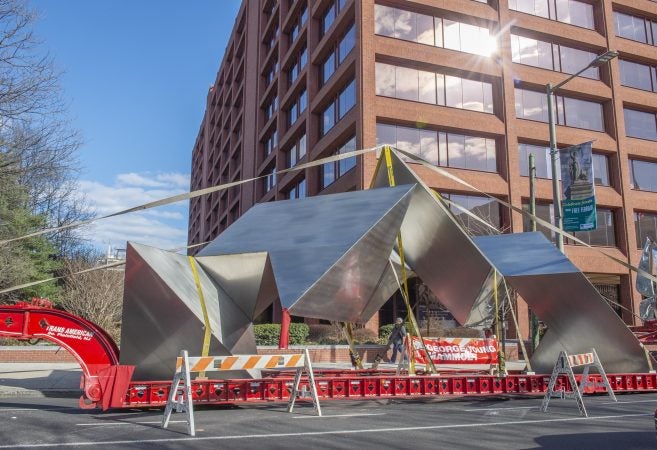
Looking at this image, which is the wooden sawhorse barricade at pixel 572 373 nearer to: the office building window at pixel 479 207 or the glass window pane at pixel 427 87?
the office building window at pixel 479 207

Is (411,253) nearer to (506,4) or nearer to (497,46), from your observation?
(497,46)

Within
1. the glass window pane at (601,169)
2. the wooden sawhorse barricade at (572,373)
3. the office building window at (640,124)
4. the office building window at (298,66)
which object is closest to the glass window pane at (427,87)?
the office building window at (298,66)

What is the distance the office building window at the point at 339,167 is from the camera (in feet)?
92.6

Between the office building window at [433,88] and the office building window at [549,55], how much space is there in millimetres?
3415

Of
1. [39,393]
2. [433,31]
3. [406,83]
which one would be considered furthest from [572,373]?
[433,31]

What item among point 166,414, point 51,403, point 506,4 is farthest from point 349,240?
point 506,4

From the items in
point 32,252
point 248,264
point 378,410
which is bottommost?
point 378,410

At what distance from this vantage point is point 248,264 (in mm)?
9727

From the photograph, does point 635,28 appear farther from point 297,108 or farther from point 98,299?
point 98,299

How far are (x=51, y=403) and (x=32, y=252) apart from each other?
23.0 m

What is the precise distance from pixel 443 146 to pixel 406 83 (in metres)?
3.77

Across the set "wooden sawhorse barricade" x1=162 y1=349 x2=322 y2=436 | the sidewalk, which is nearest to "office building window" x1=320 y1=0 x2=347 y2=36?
the sidewalk

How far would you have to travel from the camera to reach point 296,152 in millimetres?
37062

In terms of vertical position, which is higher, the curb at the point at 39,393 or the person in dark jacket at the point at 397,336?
the person in dark jacket at the point at 397,336
